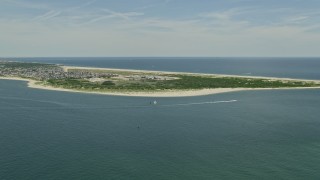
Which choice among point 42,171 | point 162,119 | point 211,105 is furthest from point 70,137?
point 211,105

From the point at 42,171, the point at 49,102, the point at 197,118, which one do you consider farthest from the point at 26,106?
the point at 42,171

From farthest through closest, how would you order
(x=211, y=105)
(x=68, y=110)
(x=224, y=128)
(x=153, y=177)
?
1. (x=211, y=105)
2. (x=68, y=110)
3. (x=224, y=128)
4. (x=153, y=177)

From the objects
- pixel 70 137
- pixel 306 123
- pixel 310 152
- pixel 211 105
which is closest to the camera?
pixel 310 152

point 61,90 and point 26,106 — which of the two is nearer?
point 26,106

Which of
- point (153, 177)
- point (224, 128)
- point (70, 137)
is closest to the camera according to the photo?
point (153, 177)

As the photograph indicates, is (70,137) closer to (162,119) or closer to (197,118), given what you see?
(162,119)

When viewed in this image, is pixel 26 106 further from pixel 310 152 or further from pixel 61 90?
pixel 310 152
